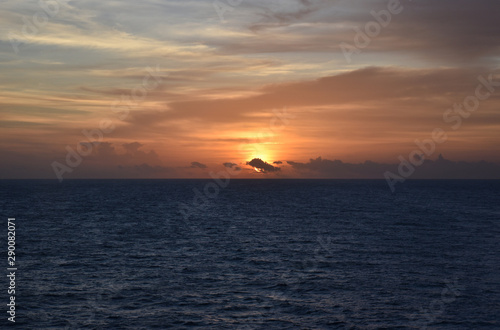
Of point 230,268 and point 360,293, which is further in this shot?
point 230,268

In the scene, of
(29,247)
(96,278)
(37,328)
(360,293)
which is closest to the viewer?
(37,328)

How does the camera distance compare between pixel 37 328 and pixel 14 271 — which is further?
pixel 14 271

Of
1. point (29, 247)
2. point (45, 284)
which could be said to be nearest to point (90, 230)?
point (29, 247)

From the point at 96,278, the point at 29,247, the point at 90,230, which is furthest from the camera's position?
the point at 90,230

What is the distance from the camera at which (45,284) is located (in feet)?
172

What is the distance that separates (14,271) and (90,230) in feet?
132

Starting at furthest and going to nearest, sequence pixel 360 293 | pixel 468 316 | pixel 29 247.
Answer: pixel 29 247 → pixel 360 293 → pixel 468 316

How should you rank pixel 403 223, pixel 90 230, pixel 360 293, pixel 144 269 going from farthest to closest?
pixel 403 223
pixel 90 230
pixel 144 269
pixel 360 293

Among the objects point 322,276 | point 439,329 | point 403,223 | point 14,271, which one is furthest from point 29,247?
point 403,223

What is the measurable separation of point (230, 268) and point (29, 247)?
118 ft

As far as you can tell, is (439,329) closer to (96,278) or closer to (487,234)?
(96,278)

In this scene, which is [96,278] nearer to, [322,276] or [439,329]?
[322,276]

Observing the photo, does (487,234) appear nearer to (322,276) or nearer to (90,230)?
(322,276)

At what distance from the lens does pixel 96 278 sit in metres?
55.4
